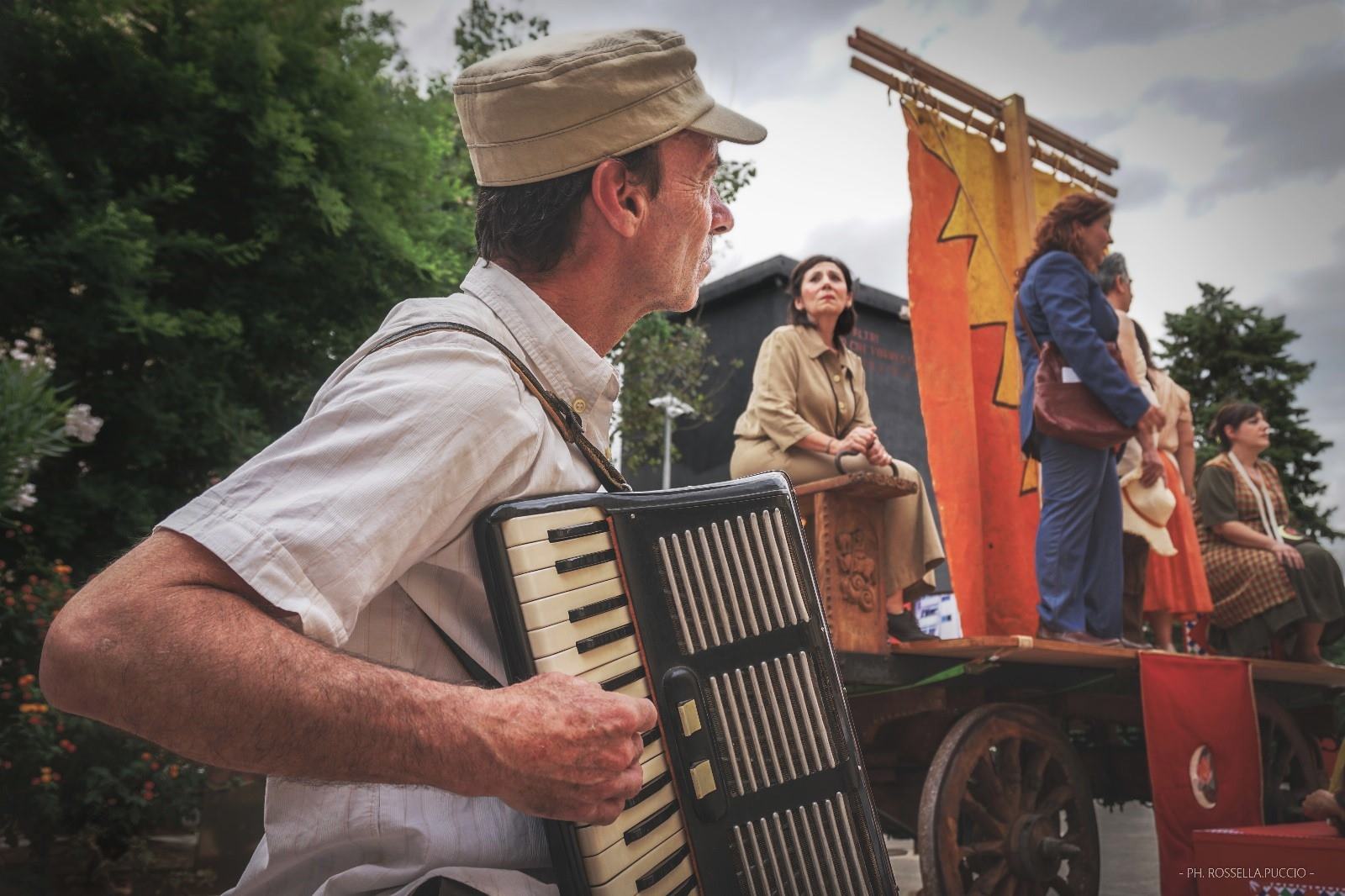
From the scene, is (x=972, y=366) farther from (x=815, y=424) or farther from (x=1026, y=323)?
(x=815, y=424)

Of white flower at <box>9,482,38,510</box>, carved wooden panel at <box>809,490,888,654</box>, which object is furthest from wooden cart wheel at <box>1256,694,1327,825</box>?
white flower at <box>9,482,38,510</box>

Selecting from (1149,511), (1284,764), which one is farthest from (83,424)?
(1284,764)

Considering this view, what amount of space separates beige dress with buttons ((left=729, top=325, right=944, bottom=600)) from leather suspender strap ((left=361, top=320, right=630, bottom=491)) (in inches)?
105

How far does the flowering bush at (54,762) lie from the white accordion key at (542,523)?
179 inches

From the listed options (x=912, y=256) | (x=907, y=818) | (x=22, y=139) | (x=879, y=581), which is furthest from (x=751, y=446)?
(x=22, y=139)

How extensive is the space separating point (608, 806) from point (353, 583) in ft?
1.13

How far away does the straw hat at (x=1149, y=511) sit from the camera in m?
5.09

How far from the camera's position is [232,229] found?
6207 millimetres

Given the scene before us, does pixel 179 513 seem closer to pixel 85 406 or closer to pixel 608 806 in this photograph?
pixel 608 806

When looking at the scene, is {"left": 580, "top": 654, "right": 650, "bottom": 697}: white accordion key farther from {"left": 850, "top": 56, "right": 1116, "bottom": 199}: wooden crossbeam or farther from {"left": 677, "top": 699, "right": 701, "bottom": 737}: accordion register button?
{"left": 850, "top": 56, "right": 1116, "bottom": 199}: wooden crossbeam

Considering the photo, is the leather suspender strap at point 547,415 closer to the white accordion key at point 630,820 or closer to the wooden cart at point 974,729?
the white accordion key at point 630,820

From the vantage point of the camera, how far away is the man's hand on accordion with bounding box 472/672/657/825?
1044mm

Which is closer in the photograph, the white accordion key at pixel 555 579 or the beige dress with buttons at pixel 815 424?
the white accordion key at pixel 555 579

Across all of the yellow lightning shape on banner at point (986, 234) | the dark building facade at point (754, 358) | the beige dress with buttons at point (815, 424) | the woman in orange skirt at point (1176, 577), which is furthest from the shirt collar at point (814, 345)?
the dark building facade at point (754, 358)
